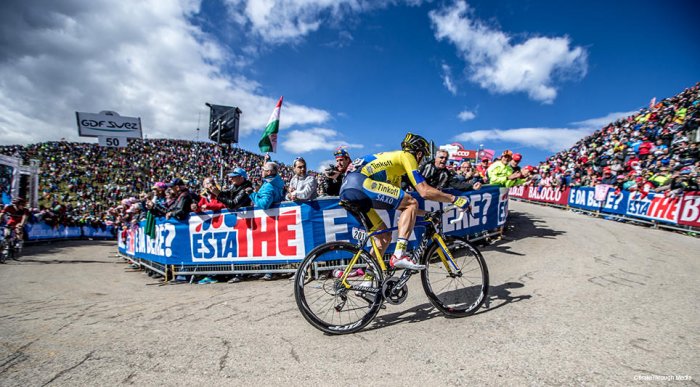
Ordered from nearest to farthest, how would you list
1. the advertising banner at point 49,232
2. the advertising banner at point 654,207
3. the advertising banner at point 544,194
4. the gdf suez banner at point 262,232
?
the gdf suez banner at point 262,232, the advertising banner at point 654,207, the advertising banner at point 49,232, the advertising banner at point 544,194

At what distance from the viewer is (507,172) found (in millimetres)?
7449

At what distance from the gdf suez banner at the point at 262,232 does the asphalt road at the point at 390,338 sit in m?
0.81

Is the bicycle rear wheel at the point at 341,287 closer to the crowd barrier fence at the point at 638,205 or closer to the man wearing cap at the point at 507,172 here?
the man wearing cap at the point at 507,172

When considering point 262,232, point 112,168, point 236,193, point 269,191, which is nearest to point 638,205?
point 269,191

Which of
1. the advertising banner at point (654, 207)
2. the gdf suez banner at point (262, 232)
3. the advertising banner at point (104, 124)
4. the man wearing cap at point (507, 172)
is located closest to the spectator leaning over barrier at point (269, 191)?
the gdf suez banner at point (262, 232)

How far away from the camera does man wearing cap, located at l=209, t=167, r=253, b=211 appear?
5828mm

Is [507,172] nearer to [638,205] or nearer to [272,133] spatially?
[272,133]

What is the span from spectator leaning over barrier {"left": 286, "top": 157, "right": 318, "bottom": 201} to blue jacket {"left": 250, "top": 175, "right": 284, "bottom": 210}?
26 cm

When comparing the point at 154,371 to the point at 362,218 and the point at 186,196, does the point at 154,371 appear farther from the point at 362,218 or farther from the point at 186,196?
the point at 186,196

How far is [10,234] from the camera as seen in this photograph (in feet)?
34.1

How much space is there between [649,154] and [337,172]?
20.5 meters

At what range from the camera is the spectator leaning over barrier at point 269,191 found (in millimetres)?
5646

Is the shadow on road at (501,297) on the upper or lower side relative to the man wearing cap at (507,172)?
lower

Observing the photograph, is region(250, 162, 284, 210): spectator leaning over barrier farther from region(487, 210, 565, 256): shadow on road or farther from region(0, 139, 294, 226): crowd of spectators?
region(0, 139, 294, 226): crowd of spectators
